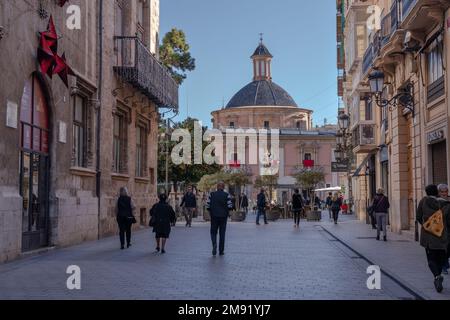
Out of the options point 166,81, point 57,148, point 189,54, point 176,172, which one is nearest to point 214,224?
point 57,148

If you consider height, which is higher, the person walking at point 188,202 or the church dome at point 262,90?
the church dome at point 262,90

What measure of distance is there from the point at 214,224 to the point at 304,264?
2818 millimetres

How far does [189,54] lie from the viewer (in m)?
37.2

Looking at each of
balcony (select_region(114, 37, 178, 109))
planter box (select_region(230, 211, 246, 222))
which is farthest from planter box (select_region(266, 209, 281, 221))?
balcony (select_region(114, 37, 178, 109))

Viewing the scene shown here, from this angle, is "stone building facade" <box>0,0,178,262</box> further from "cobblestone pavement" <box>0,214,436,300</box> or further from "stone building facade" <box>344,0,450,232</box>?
"stone building facade" <box>344,0,450,232</box>

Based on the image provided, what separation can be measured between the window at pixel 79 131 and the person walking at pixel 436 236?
11.6 meters

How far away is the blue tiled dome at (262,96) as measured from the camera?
316 ft

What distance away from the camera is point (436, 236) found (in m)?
9.88

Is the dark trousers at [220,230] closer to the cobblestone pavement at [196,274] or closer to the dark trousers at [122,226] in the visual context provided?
the cobblestone pavement at [196,274]

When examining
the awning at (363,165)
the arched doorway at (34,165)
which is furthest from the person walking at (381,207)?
the awning at (363,165)

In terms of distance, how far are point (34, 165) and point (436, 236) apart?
982 cm

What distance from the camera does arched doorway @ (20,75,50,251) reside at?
1534 cm

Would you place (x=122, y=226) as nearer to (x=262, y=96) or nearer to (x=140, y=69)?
(x=140, y=69)
